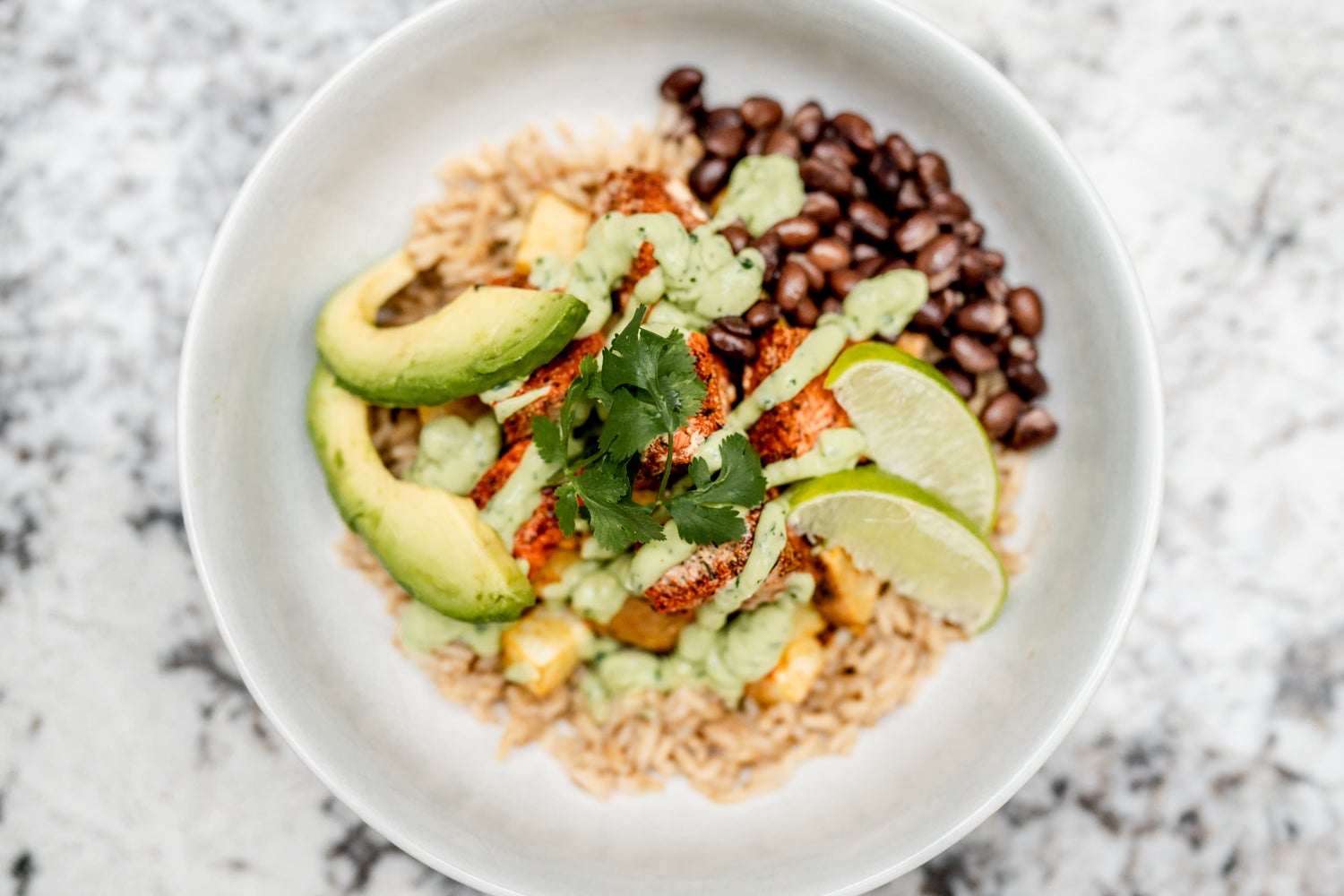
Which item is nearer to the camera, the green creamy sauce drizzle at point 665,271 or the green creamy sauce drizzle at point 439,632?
the green creamy sauce drizzle at point 665,271

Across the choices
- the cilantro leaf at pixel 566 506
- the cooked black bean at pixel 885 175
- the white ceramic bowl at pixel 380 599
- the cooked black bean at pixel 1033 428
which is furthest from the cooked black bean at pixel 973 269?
the cilantro leaf at pixel 566 506

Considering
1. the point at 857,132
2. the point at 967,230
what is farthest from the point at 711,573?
the point at 857,132

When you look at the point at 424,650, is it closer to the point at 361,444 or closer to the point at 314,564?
the point at 314,564

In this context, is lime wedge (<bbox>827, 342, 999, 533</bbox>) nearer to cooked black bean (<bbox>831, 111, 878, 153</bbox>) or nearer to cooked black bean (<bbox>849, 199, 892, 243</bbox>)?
cooked black bean (<bbox>849, 199, 892, 243</bbox>)

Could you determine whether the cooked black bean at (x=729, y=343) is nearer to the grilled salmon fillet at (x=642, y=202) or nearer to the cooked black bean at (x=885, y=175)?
the grilled salmon fillet at (x=642, y=202)

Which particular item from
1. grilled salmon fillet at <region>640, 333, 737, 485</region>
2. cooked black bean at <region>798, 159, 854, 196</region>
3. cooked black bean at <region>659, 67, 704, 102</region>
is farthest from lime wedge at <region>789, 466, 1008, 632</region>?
cooked black bean at <region>659, 67, 704, 102</region>

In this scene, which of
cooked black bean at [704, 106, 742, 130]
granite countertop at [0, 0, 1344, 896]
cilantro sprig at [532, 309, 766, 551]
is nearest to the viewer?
cilantro sprig at [532, 309, 766, 551]

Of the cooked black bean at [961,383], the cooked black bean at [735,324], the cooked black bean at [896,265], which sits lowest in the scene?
the cooked black bean at [961,383]
